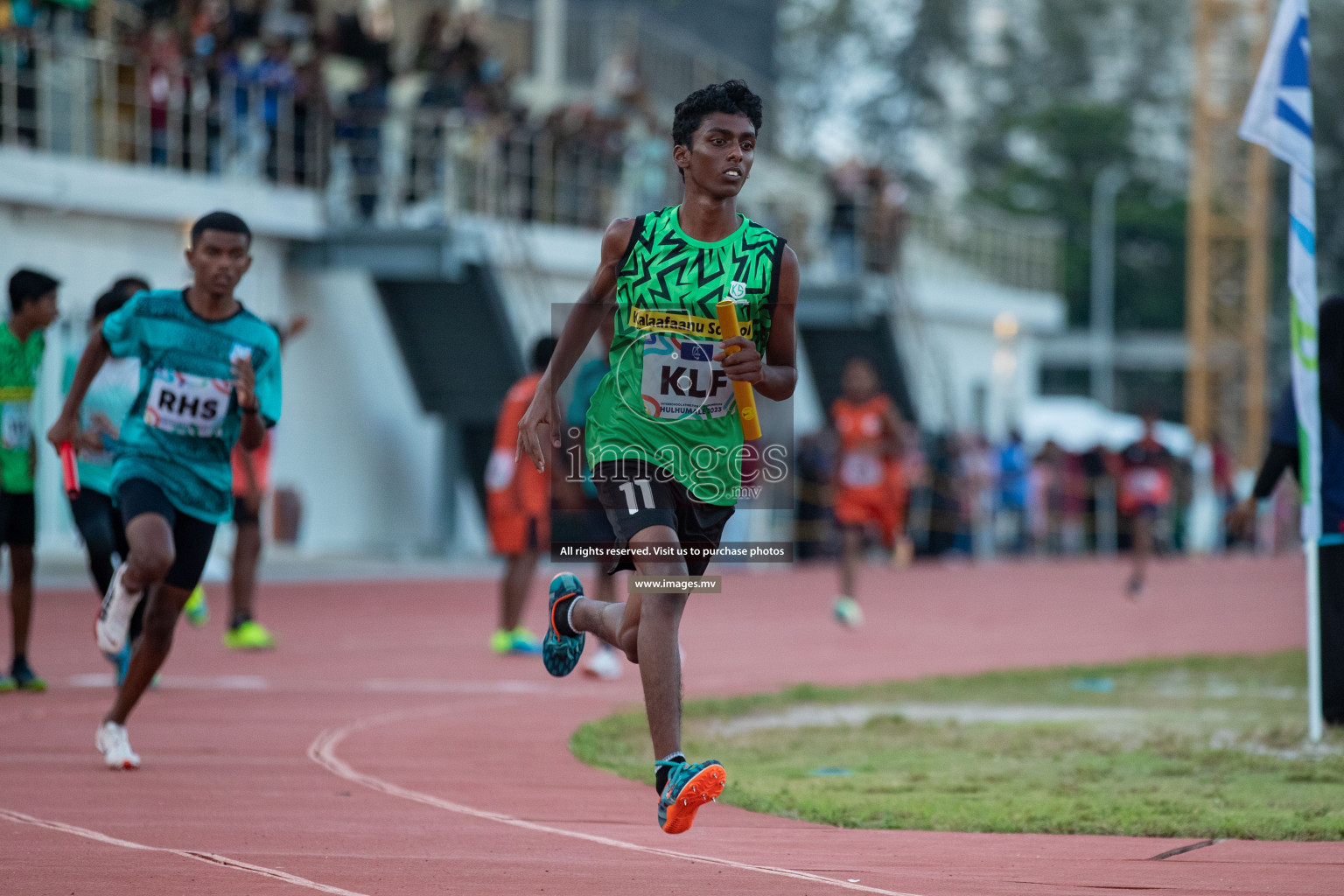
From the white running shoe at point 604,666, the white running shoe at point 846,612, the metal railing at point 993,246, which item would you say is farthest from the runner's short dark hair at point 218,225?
the metal railing at point 993,246

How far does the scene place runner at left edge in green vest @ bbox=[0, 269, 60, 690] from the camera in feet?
32.4

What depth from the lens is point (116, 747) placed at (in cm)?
725

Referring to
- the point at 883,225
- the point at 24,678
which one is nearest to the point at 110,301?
the point at 24,678

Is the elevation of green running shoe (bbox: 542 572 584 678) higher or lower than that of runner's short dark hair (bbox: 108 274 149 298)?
lower

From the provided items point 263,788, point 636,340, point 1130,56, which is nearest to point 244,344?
point 263,788

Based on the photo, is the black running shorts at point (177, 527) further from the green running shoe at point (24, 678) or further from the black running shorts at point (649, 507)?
the green running shoe at point (24, 678)

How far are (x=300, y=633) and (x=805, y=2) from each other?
51232 millimetres

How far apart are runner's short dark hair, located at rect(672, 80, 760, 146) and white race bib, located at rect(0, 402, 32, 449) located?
5381mm

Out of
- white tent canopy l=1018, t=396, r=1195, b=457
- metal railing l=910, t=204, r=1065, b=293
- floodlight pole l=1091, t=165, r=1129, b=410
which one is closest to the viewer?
metal railing l=910, t=204, r=1065, b=293

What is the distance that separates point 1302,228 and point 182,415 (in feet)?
16.4

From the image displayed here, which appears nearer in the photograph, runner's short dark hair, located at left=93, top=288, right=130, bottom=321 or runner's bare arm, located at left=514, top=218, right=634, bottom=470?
runner's bare arm, located at left=514, top=218, right=634, bottom=470

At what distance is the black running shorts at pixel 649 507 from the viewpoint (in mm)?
5691

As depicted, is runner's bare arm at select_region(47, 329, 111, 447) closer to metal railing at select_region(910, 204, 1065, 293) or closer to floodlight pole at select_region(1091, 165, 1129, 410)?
metal railing at select_region(910, 204, 1065, 293)

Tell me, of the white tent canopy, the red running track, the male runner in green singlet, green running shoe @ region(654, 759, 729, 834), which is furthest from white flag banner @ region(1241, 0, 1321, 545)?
the white tent canopy
